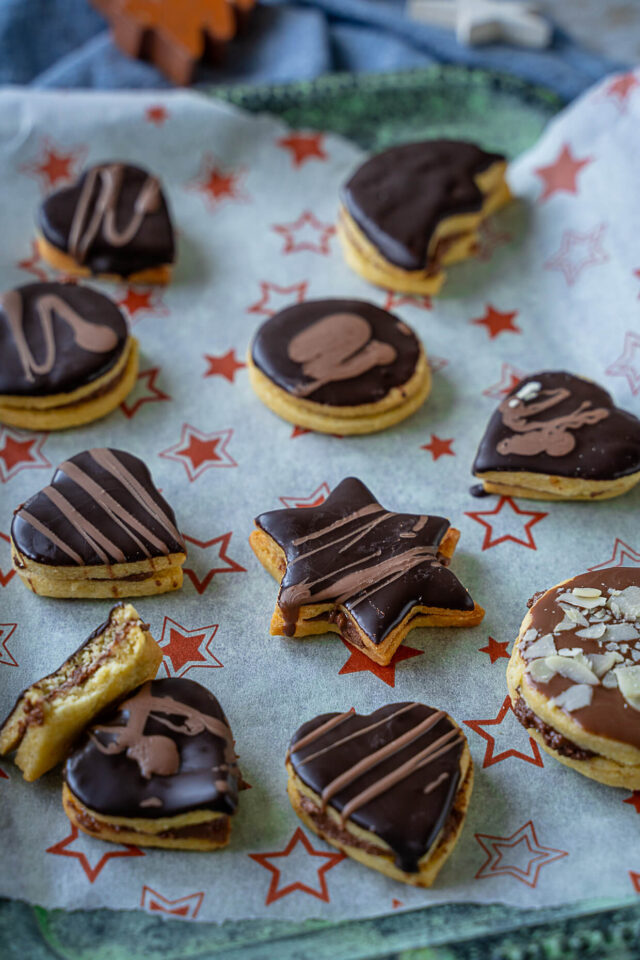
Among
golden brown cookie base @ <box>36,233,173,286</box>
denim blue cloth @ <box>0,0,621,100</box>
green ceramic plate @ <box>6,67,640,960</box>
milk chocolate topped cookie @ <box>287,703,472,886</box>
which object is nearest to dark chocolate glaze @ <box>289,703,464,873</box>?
milk chocolate topped cookie @ <box>287,703,472,886</box>

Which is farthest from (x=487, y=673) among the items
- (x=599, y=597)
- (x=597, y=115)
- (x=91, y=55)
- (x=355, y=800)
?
(x=91, y=55)

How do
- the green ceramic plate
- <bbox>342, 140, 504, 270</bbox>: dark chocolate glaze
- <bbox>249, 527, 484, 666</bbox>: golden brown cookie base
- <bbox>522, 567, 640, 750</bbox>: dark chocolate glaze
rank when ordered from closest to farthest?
the green ceramic plate < <bbox>522, 567, 640, 750</bbox>: dark chocolate glaze < <bbox>249, 527, 484, 666</bbox>: golden brown cookie base < <bbox>342, 140, 504, 270</bbox>: dark chocolate glaze

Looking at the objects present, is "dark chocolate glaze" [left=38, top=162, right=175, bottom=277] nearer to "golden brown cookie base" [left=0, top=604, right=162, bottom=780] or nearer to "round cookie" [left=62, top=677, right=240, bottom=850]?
"golden brown cookie base" [left=0, top=604, right=162, bottom=780]

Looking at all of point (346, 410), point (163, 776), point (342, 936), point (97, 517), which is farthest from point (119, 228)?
point (342, 936)

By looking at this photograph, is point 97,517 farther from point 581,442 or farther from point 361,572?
point 581,442

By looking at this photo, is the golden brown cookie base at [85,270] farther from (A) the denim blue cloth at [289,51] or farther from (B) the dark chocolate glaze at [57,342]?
(A) the denim blue cloth at [289,51]

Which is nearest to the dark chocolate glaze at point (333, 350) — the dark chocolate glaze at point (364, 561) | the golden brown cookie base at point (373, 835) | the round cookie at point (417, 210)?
the round cookie at point (417, 210)
